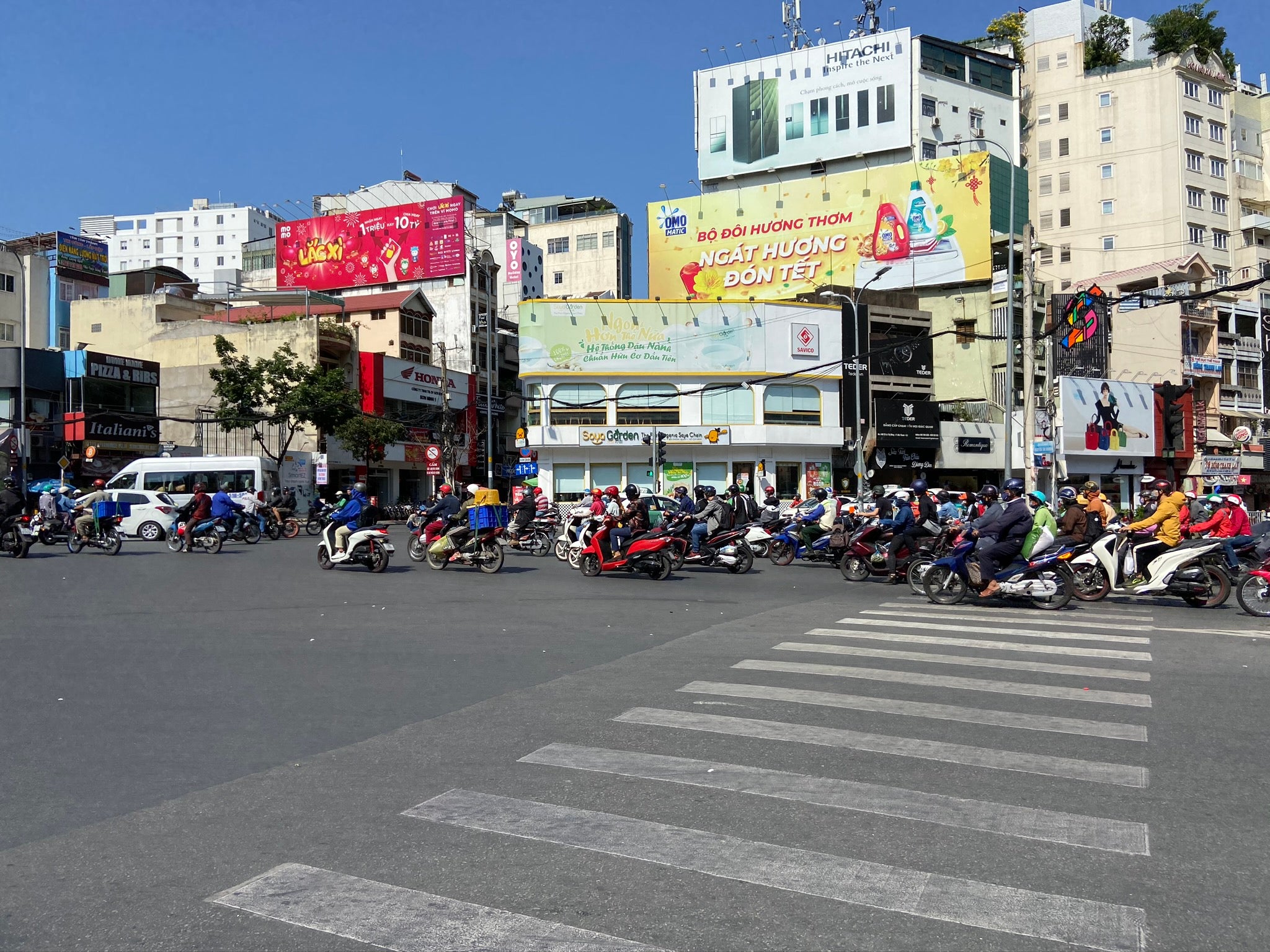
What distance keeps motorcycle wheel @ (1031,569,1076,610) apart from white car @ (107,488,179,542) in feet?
74.3

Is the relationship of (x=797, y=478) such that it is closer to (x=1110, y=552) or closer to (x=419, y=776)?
(x=1110, y=552)

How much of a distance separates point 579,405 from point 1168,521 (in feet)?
111

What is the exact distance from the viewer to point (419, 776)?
579 cm

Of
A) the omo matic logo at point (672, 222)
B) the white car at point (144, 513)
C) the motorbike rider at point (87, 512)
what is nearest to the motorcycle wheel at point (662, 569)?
the motorbike rider at point (87, 512)

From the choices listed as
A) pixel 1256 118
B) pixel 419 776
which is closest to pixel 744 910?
pixel 419 776

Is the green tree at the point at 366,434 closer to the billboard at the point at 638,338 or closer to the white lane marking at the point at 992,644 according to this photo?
the billboard at the point at 638,338

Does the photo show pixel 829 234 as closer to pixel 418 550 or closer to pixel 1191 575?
pixel 418 550

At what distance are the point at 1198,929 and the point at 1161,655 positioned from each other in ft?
22.3

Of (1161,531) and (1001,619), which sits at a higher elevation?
(1161,531)

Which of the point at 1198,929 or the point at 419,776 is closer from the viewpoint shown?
the point at 1198,929

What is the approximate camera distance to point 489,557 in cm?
1875

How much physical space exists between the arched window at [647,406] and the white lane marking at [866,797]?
39.8 meters

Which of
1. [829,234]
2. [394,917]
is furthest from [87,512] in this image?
[829,234]

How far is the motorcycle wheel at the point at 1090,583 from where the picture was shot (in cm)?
1464
